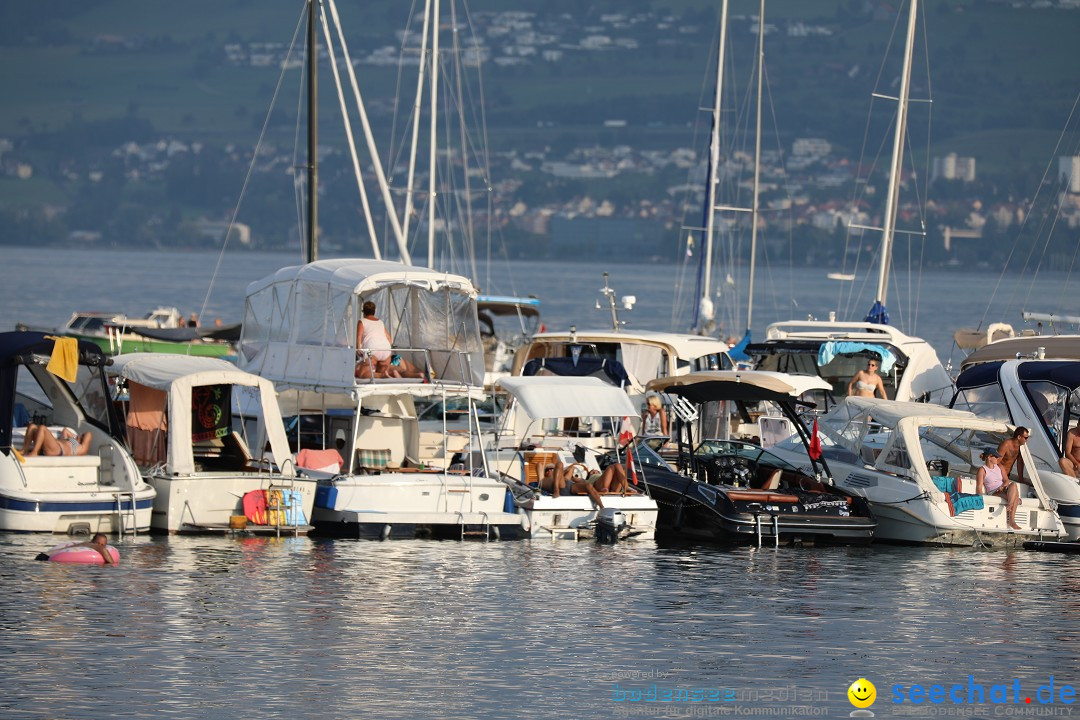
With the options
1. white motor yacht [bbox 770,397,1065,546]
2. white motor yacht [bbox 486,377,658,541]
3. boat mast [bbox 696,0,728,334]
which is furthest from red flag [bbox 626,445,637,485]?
boat mast [bbox 696,0,728,334]

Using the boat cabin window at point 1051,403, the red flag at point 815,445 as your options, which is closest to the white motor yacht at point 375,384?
the red flag at point 815,445

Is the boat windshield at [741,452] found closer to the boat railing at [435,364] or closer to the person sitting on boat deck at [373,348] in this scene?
the boat railing at [435,364]

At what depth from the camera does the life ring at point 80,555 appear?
23.2 metres

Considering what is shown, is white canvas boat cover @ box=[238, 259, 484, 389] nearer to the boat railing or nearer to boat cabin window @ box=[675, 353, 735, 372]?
the boat railing

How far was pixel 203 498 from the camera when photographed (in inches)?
994

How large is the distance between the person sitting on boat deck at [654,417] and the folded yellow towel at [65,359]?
1067 cm

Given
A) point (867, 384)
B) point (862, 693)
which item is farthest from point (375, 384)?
point (862, 693)

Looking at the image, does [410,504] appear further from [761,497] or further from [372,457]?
[761,497]

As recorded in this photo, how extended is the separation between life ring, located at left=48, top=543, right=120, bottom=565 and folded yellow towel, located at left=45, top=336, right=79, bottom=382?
3506 millimetres

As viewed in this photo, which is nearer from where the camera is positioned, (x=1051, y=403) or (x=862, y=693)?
(x=862, y=693)

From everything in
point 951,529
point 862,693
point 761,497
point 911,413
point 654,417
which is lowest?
point 862,693

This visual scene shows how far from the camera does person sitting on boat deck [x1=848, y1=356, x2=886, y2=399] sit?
33125 mm

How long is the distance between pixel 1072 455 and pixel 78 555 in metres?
14.7

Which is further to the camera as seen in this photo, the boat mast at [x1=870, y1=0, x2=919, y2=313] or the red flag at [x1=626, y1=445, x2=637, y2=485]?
the boat mast at [x1=870, y1=0, x2=919, y2=313]
